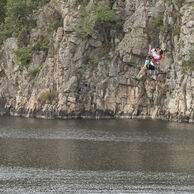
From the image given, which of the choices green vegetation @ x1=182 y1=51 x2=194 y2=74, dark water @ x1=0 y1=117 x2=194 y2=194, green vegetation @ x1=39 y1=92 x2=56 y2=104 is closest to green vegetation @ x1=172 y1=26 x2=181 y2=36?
green vegetation @ x1=182 y1=51 x2=194 y2=74

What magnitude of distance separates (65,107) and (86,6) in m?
21.1

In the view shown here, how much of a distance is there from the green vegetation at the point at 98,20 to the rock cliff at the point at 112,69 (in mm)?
278

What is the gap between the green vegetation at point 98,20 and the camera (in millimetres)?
92688

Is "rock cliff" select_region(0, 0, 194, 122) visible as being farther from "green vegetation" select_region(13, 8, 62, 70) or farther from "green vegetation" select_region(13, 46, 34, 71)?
"green vegetation" select_region(13, 46, 34, 71)

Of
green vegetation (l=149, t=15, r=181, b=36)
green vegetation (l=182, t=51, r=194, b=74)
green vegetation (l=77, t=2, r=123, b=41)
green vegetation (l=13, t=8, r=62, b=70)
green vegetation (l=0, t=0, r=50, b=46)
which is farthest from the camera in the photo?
green vegetation (l=0, t=0, r=50, b=46)

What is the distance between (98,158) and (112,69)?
41.7 metres

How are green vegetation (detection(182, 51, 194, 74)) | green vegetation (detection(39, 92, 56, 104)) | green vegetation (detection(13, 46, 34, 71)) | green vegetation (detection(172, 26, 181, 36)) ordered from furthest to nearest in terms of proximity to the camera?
1. green vegetation (detection(13, 46, 34, 71))
2. green vegetation (detection(39, 92, 56, 104))
3. green vegetation (detection(172, 26, 181, 36))
4. green vegetation (detection(182, 51, 194, 74))

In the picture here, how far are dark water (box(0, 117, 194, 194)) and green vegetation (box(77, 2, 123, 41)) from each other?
71.9 feet

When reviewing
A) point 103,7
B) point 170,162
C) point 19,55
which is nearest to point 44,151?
point 170,162

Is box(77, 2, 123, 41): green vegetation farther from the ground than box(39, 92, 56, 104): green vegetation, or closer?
farther from the ground

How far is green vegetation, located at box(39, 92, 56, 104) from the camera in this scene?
93856 mm

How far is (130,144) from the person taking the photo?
60.5 m

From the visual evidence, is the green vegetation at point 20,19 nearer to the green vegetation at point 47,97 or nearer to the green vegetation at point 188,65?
the green vegetation at point 47,97

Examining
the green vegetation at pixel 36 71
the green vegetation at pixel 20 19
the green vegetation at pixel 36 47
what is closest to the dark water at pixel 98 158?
the green vegetation at pixel 36 71
